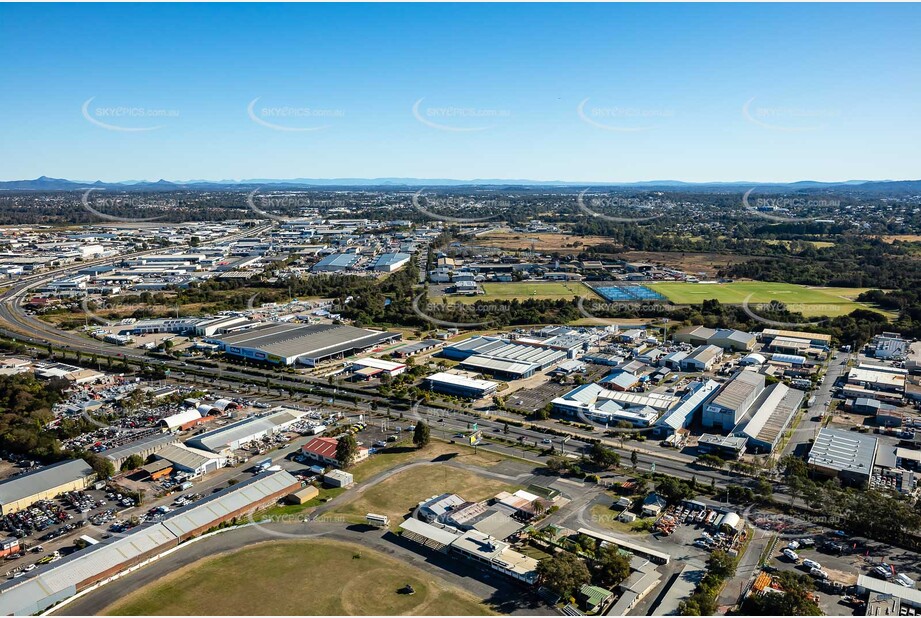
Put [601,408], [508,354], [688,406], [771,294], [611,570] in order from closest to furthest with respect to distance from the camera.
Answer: [611,570], [688,406], [601,408], [508,354], [771,294]

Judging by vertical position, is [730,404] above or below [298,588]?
above

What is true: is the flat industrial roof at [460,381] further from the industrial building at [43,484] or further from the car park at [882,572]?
the car park at [882,572]

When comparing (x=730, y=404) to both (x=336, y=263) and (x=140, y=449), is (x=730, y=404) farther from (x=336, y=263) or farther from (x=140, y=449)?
(x=336, y=263)

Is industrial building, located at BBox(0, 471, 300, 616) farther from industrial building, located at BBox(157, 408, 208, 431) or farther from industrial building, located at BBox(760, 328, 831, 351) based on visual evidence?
industrial building, located at BBox(760, 328, 831, 351)

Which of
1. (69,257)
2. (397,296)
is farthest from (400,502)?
(69,257)

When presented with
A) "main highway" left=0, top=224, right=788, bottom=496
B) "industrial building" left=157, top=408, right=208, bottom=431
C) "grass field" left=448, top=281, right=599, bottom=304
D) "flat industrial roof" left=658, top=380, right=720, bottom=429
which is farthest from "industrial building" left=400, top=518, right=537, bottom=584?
"grass field" left=448, top=281, right=599, bottom=304

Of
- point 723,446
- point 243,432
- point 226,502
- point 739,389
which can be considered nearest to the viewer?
point 226,502

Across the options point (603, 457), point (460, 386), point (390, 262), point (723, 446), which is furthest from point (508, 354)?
point (390, 262)

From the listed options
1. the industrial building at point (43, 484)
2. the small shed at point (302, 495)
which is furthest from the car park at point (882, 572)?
the industrial building at point (43, 484)
